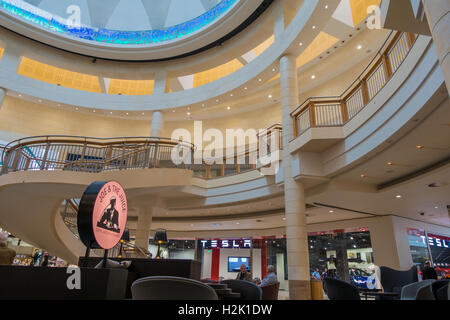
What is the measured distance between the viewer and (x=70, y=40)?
1529 cm

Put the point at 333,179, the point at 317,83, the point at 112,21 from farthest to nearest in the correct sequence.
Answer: the point at 112,21
the point at 317,83
the point at 333,179

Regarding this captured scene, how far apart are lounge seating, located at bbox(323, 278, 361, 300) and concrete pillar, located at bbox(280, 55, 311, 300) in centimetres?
265

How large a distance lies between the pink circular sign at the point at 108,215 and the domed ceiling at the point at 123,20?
12061mm

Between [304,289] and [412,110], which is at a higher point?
[412,110]

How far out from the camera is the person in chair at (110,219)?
2508mm

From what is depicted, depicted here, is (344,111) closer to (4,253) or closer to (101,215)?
(101,215)

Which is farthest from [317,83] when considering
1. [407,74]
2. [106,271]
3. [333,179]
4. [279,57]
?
[106,271]

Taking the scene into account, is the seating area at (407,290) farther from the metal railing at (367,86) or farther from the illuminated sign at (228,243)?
the illuminated sign at (228,243)

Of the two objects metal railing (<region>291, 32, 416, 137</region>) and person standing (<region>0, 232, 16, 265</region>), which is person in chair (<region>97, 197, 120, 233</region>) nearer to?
person standing (<region>0, 232, 16, 265</region>)

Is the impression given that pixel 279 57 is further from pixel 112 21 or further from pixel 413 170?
pixel 112 21

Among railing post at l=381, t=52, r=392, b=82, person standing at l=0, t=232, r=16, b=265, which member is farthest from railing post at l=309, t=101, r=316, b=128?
person standing at l=0, t=232, r=16, b=265

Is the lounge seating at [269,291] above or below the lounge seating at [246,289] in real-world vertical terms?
below

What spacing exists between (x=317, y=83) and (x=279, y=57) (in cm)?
502

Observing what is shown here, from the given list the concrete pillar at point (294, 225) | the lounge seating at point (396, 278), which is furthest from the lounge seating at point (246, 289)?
the lounge seating at point (396, 278)
